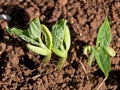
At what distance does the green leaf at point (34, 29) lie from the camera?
1483 millimetres

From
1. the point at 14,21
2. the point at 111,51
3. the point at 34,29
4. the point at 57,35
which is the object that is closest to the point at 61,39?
the point at 57,35

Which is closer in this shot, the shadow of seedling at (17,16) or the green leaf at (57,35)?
the green leaf at (57,35)

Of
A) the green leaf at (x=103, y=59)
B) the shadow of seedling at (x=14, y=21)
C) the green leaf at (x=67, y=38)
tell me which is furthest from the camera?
the shadow of seedling at (x=14, y=21)

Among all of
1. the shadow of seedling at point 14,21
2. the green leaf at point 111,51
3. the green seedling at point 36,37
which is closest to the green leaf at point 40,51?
the green seedling at point 36,37

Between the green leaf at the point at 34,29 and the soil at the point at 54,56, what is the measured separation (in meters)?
0.18

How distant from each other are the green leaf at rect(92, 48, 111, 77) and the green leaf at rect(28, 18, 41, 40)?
0.26 meters

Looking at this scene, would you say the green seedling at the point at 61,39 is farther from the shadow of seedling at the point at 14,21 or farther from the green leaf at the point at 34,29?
the shadow of seedling at the point at 14,21

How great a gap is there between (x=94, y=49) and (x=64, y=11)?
35 centimetres

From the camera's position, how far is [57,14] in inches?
70.5

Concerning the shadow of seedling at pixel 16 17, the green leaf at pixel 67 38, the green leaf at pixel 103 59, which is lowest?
the green leaf at pixel 103 59

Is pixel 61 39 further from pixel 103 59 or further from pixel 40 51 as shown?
pixel 103 59

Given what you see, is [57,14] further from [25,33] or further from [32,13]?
[25,33]

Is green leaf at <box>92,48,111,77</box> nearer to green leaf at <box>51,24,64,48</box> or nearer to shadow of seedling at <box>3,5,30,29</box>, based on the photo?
green leaf at <box>51,24,64,48</box>

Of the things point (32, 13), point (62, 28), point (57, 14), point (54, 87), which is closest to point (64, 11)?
point (57, 14)
